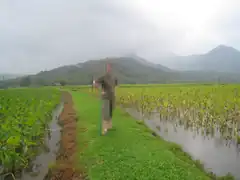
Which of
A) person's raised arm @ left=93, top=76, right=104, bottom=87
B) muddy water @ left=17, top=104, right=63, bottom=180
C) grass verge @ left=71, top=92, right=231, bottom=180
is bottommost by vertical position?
muddy water @ left=17, top=104, right=63, bottom=180

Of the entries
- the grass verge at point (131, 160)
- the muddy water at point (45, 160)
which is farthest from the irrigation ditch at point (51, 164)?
the grass verge at point (131, 160)

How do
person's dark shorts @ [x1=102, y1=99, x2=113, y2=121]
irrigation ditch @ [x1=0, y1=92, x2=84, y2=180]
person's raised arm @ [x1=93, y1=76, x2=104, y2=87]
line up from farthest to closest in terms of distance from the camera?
person's dark shorts @ [x1=102, y1=99, x2=113, y2=121], person's raised arm @ [x1=93, y1=76, x2=104, y2=87], irrigation ditch @ [x1=0, y1=92, x2=84, y2=180]

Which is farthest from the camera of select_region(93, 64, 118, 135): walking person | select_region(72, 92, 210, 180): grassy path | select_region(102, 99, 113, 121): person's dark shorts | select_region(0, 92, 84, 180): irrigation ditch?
select_region(102, 99, 113, 121): person's dark shorts

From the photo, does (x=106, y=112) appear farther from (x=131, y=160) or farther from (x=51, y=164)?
(x=131, y=160)

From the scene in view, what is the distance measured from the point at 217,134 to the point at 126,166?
905 cm

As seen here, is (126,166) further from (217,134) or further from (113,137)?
(217,134)

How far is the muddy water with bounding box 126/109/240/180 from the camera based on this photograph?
1014 cm

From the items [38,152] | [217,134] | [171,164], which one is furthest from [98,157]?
[217,134]

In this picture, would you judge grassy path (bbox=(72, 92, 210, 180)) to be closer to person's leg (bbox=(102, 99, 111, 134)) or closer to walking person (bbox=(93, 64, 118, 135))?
person's leg (bbox=(102, 99, 111, 134))

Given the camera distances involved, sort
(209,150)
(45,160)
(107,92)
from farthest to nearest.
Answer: (209,150), (107,92), (45,160)

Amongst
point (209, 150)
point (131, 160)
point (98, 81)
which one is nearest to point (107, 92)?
point (98, 81)

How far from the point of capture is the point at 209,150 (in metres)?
12.3

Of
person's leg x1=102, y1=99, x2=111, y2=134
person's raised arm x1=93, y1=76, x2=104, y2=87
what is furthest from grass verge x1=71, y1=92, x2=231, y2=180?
person's raised arm x1=93, y1=76, x2=104, y2=87

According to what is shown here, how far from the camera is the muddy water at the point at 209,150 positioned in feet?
33.3
